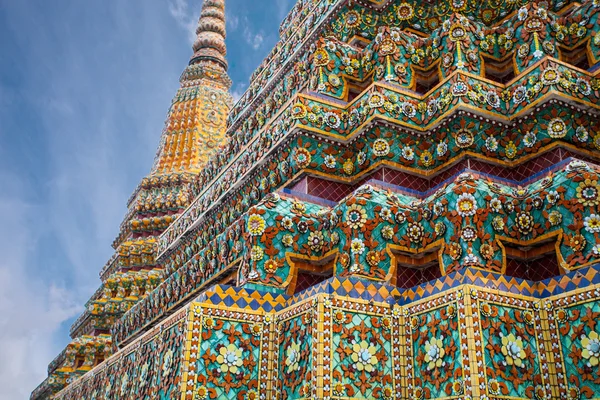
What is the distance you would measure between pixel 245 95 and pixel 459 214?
9011 millimetres

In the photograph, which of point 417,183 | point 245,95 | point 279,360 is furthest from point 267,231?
point 245,95

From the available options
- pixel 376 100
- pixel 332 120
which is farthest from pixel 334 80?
pixel 376 100

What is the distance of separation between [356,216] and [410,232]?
692 mm

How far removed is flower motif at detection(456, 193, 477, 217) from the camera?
6918mm

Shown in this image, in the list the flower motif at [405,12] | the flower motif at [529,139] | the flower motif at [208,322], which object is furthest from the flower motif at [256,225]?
the flower motif at [405,12]

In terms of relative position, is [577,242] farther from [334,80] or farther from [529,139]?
[334,80]

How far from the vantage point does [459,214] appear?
6984 mm

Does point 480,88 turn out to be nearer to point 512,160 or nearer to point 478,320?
point 512,160

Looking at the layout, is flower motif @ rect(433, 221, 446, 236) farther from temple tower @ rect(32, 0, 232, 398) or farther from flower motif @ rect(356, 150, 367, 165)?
temple tower @ rect(32, 0, 232, 398)

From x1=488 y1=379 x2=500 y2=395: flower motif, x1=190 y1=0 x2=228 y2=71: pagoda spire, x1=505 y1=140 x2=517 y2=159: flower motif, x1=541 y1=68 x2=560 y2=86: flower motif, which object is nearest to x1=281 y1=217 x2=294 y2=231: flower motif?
x1=505 y1=140 x2=517 y2=159: flower motif

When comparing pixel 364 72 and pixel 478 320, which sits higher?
pixel 364 72

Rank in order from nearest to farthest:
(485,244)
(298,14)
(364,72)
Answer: (485,244), (364,72), (298,14)

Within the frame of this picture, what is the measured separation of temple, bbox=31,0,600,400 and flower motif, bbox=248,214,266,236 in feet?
0.06

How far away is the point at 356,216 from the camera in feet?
24.8
